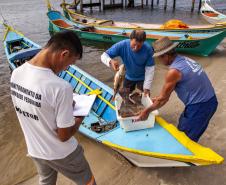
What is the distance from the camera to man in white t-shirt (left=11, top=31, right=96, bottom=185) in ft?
6.74

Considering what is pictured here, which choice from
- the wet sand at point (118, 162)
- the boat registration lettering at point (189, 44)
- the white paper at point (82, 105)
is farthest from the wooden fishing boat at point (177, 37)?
the white paper at point (82, 105)

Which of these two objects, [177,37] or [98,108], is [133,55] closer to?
[98,108]

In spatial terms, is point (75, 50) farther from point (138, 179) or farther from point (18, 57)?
point (18, 57)

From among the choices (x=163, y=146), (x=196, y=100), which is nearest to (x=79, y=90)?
(x=163, y=146)

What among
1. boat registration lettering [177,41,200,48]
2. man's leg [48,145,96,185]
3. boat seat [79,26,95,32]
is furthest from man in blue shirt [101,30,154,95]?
boat seat [79,26,95,32]

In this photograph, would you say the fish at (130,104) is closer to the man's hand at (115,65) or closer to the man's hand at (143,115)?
the man's hand at (143,115)

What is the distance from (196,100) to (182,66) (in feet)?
1.91

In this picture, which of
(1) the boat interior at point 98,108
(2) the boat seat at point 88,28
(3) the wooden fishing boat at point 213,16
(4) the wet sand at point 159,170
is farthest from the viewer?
(3) the wooden fishing boat at point 213,16

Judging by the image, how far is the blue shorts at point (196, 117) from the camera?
3.68 m

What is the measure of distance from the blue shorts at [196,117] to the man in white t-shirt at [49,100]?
79.4 inches

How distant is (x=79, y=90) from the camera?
7117 millimetres

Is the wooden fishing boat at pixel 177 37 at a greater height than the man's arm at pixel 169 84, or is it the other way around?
the man's arm at pixel 169 84

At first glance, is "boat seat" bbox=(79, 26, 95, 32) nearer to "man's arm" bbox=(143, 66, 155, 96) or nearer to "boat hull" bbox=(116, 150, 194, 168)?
"man's arm" bbox=(143, 66, 155, 96)

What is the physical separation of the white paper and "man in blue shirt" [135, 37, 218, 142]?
53.5 inches
